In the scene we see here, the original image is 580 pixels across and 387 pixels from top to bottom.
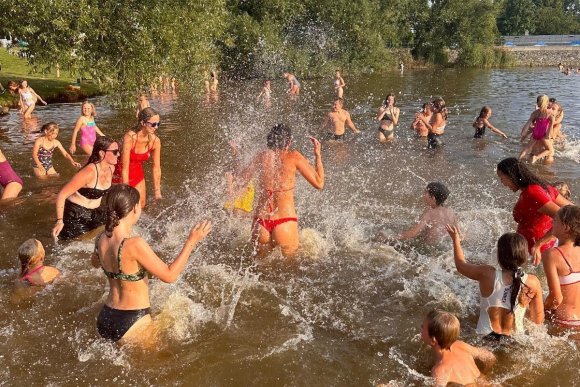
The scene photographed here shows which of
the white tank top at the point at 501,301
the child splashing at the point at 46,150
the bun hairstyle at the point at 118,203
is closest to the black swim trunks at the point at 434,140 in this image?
the child splashing at the point at 46,150

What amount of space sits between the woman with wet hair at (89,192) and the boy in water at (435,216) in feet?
12.8

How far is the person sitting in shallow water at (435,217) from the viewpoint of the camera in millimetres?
6215

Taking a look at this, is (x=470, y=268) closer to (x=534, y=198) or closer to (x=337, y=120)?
(x=534, y=198)

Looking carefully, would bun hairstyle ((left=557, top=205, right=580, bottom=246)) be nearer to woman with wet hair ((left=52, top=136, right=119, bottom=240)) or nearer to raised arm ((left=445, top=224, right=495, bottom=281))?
raised arm ((left=445, top=224, right=495, bottom=281))

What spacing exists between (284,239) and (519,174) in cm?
272

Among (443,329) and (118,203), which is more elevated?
(118,203)

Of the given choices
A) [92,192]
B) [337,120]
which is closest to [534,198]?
[92,192]

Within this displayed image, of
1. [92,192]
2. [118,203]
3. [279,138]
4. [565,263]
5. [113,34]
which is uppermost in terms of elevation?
[113,34]

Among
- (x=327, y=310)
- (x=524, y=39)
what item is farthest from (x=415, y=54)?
(x=327, y=310)

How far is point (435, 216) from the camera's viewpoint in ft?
20.7

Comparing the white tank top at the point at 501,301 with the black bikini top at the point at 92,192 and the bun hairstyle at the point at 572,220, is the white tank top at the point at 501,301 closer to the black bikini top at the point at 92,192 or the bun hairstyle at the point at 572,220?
the bun hairstyle at the point at 572,220

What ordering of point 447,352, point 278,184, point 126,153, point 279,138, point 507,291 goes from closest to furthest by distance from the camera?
point 447,352, point 507,291, point 279,138, point 278,184, point 126,153

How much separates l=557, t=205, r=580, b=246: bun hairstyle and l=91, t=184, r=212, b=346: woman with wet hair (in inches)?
119

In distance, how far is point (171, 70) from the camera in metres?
16.1
